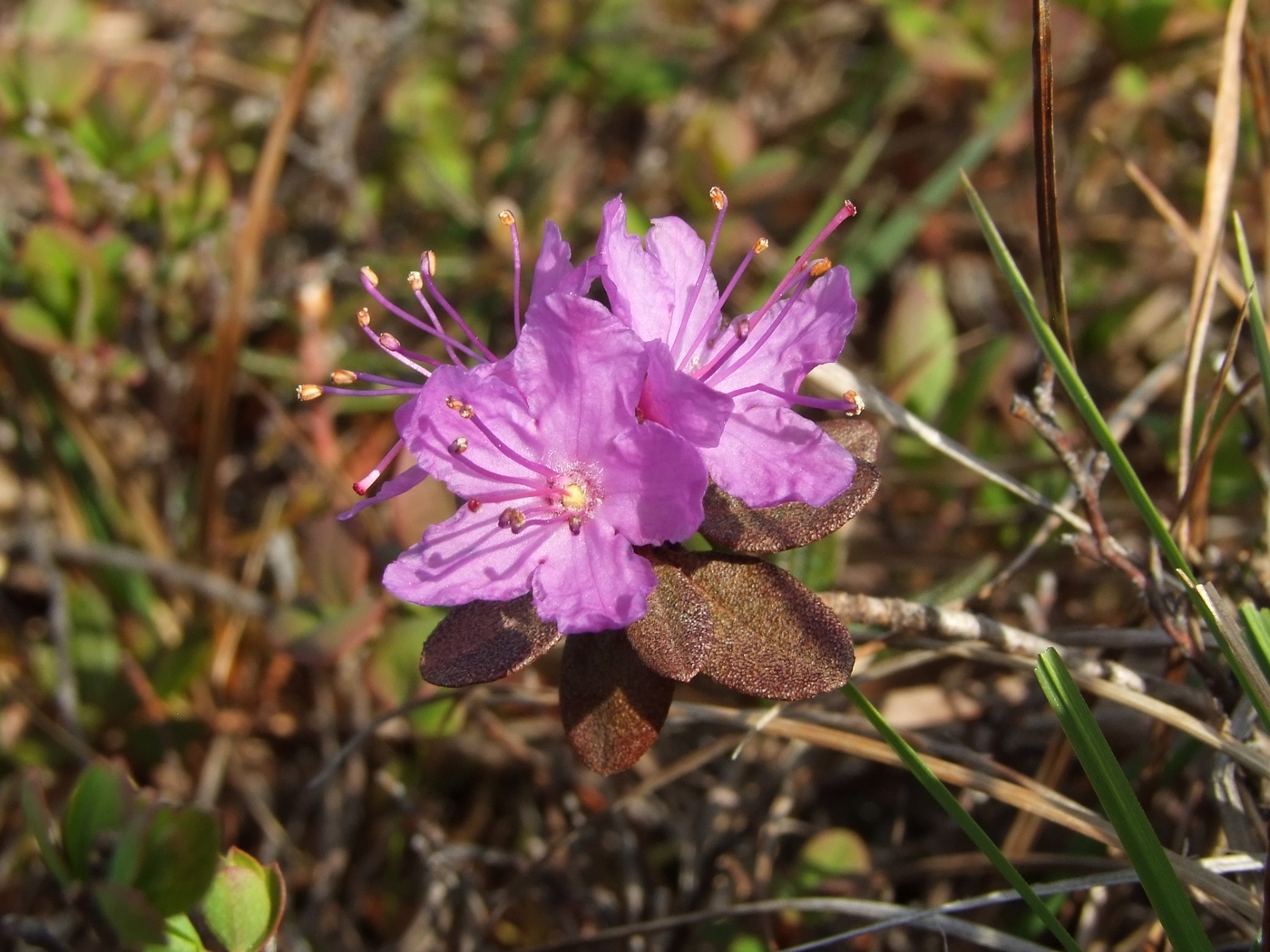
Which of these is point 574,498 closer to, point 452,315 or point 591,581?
point 591,581

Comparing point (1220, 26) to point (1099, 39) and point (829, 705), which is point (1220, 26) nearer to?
point (1099, 39)

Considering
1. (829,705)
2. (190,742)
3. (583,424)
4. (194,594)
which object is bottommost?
(190,742)

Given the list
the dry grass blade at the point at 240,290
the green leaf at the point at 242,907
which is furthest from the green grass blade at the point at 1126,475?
the dry grass blade at the point at 240,290

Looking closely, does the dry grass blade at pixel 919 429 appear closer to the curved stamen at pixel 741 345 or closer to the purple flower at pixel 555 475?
the curved stamen at pixel 741 345

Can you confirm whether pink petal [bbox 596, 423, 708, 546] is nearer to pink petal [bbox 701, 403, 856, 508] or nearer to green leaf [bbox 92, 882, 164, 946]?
pink petal [bbox 701, 403, 856, 508]

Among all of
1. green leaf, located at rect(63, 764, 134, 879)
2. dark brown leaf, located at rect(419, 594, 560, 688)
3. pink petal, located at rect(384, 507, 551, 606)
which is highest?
pink petal, located at rect(384, 507, 551, 606)

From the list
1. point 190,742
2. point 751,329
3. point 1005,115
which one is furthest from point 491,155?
point 751,329

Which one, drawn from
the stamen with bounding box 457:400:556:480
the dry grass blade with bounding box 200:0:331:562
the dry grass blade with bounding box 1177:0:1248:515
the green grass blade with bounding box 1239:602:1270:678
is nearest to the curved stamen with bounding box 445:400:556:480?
the stamen with bounding box 457:400:556:480

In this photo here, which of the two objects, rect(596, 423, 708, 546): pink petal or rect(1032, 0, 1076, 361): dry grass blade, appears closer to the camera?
rect(596, 423, 708, 546): pink petal
